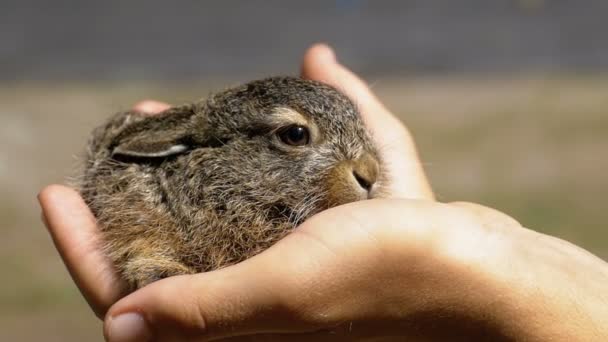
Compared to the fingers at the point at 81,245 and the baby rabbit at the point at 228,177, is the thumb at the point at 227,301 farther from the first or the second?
the fingers at the point at 81,245

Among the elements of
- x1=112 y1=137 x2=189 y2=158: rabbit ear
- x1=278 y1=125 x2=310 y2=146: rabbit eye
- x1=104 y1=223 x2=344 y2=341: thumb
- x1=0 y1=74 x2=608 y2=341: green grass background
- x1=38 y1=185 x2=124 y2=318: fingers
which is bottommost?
x1=0 y1=74 x2=608 y2=341: green grass background

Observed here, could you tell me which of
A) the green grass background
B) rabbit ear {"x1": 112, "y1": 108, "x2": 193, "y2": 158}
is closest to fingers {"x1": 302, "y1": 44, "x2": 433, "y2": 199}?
rabbit ear {"x1": 112, "y1": 108, "x2": 193, "y2": 158}

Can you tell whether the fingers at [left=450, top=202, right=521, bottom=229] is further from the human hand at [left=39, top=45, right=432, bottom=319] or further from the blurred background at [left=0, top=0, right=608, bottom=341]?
the blurred background at [left=0, top=0, right=608, bottom=341]

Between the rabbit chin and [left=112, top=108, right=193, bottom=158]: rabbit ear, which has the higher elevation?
[left=112, top=108, right=193, bottom=158]: rabbit ear

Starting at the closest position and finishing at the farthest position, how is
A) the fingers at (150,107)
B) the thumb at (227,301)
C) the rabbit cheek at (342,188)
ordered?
the thumb at (227,301) < the rabbit cheek at (342,188) < the fingers at (150,107)

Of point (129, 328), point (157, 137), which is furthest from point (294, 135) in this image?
point (129, 328)

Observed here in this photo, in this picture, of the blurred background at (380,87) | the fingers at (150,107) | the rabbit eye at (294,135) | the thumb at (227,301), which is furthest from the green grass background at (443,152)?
the thumb at (227,301)

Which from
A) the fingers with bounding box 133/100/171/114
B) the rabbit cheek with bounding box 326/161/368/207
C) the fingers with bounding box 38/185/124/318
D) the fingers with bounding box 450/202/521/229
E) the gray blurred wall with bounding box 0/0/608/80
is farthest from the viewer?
the gray blurred wall with bounding box 0/0/608/80
